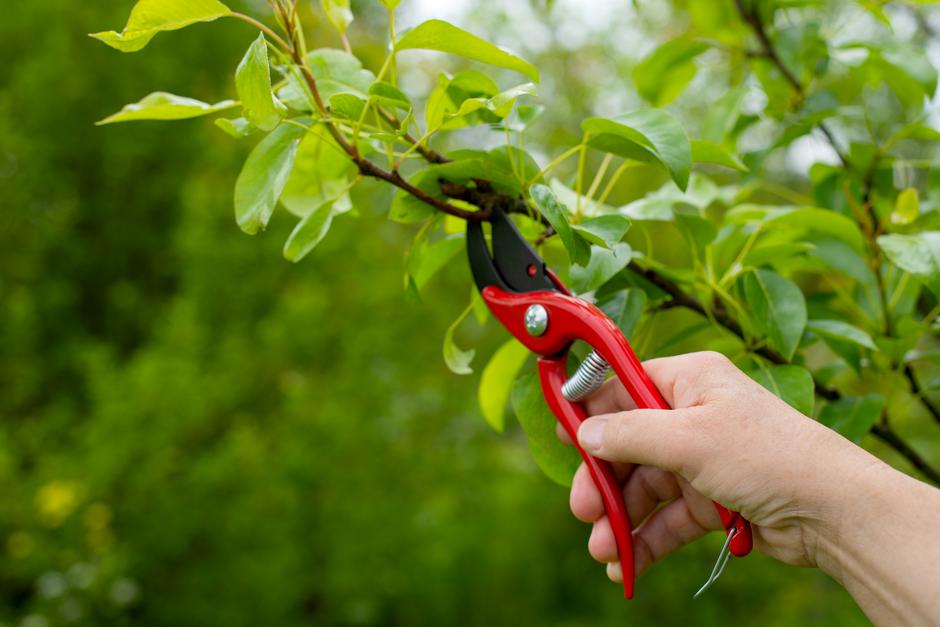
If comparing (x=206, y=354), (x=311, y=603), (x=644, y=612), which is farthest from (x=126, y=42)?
(x=644, y=612)

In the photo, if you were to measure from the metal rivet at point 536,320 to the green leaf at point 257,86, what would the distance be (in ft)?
0.86

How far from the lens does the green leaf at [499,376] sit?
0.86 metres

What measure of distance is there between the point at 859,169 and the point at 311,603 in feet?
6.76

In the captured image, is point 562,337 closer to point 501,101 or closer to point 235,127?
point 501,101

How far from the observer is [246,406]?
245 centimetres

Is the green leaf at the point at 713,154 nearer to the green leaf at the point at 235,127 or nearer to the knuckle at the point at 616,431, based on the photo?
the knuckle at the point at 616,431

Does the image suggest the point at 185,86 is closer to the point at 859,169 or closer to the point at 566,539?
the point at 566,539

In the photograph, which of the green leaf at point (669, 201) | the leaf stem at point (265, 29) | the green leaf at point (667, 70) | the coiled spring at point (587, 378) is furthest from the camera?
the green leaf at point (667, 70)

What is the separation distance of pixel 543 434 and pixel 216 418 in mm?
1786

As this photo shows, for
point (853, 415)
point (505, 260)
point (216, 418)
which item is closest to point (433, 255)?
point (505, 260)

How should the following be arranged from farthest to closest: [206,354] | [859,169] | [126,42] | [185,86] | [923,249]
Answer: [185,86] < [206,354] < [859,169] < [923,249] < [126,42]

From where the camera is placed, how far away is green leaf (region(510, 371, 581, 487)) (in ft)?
2.51

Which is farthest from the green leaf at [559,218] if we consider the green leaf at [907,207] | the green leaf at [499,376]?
the green leaf at [907,207]

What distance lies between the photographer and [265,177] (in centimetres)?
65
